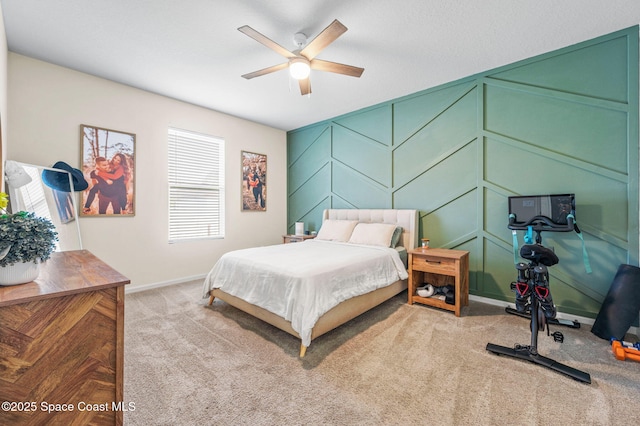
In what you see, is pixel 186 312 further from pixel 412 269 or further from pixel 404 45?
pixel 404 45

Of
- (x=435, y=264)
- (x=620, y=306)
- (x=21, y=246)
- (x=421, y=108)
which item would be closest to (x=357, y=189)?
(x=421, y=108)

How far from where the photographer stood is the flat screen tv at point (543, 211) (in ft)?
8.64

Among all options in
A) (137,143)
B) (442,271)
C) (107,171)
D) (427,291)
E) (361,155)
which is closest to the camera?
(442,271)

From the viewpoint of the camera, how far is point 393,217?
4066mm

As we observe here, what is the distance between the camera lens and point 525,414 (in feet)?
5.08

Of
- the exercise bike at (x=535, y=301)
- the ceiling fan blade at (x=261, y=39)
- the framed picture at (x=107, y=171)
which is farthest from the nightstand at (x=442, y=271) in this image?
the framed picture at (x=107, y=171)

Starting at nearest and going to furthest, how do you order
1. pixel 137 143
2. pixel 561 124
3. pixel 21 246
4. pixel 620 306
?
pixel 21 246, pixel 620 306, pixel 561 124, pixel 137 143

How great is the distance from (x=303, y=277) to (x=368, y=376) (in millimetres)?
866

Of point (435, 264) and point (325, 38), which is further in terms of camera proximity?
point (435, 264)

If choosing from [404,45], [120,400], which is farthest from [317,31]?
[120,400]

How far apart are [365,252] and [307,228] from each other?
2482 millimetres

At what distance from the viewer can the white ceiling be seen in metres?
2.26

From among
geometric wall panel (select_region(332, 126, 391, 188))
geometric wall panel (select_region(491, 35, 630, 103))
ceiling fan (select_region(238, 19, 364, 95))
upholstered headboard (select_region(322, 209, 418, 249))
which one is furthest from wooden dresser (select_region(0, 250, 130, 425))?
geometric wall panel (select_region(491, 35, 630, 103))

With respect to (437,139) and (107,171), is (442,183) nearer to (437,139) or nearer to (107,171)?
(437,139)
